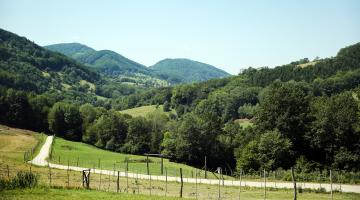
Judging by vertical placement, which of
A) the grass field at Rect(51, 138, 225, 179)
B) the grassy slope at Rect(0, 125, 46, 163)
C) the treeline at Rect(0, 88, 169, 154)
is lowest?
the grass field at Rect(51, 138, 225, 179)

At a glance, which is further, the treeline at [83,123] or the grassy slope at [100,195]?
the treeline at [83,123]

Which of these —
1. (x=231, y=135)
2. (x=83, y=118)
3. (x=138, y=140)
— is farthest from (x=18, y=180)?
(x=83, y=118)

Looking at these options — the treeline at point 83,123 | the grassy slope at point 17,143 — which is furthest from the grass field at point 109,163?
the treeline at point 83,123

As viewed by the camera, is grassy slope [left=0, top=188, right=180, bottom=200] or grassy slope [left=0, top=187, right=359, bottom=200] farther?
grassy slope [left=0, top=187, right=359, bottom=200]

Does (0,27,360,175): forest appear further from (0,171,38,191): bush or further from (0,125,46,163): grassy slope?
(0,171,38,191): bush

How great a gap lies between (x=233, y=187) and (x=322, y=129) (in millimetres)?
36288

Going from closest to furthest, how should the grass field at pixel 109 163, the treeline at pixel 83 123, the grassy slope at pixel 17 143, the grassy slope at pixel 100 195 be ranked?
the grassy slope at pixel 100 195 → the grass field at pixel 109 163 → the grassy slope at pixel 17 143 → the treeline at pixel 83 123

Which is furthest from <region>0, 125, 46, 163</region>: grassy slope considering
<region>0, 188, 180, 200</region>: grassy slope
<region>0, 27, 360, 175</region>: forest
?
<region>0, 188, 180, 200</region>: grassy slope

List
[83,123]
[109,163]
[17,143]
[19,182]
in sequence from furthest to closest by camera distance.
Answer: [83,123] < [17,143] < [109,163] < [19,182]

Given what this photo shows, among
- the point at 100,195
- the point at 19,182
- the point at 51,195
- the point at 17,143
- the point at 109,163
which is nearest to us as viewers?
the point at 51,195

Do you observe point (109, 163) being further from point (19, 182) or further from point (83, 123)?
point (83, 123)

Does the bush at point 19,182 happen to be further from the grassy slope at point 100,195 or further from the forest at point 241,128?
the forest at point 241,128

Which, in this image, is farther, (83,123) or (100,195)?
(83,123)

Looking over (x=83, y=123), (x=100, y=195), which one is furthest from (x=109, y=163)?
(x=83, y=123)
